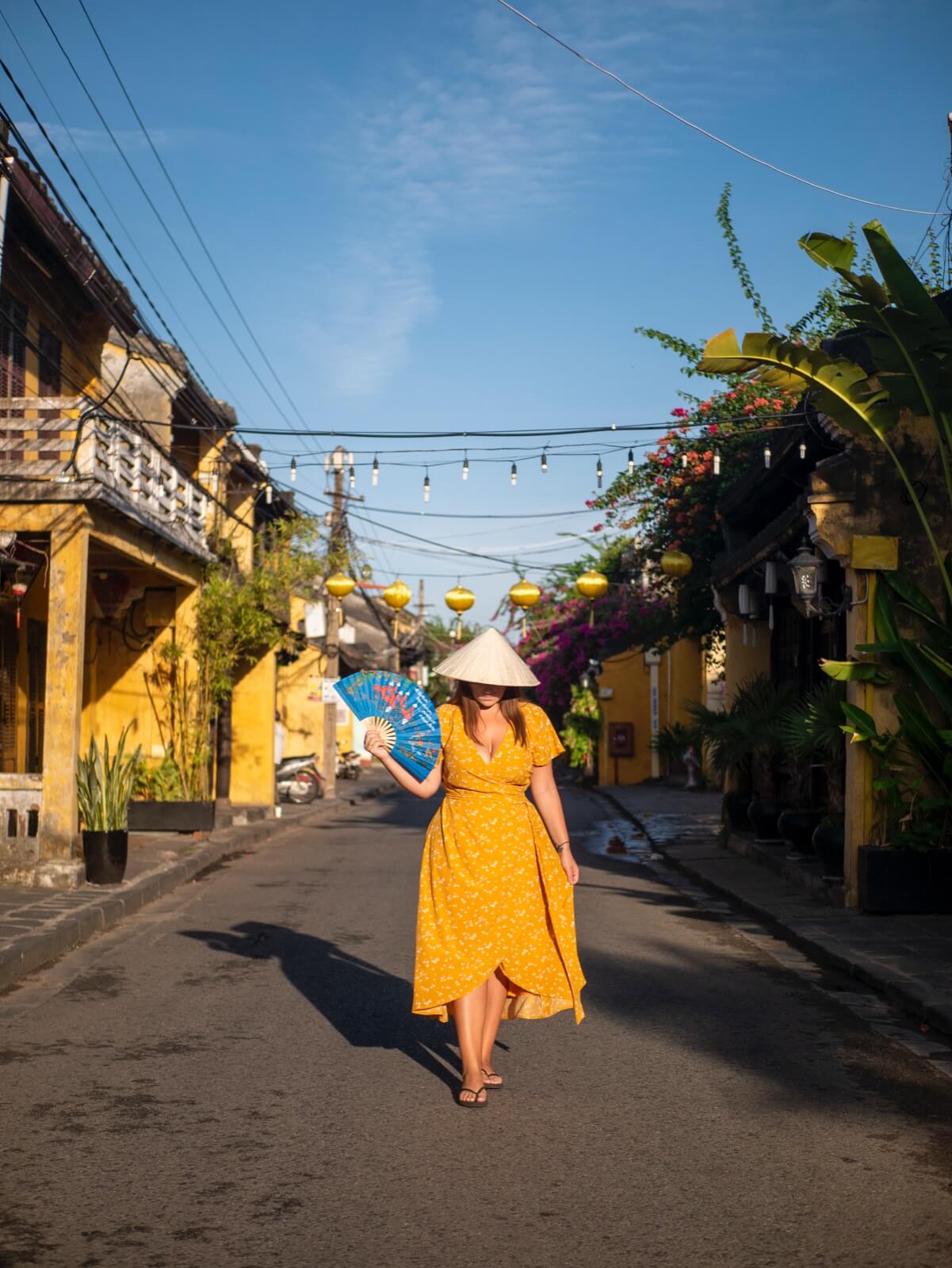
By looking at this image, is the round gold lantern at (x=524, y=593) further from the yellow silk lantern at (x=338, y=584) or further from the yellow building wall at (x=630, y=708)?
the yellow building wall at (x=630, y=708)

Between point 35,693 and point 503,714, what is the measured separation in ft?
49.0

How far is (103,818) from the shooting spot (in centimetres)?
1309

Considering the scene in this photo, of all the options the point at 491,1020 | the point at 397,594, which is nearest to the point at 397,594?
the point at 397,594

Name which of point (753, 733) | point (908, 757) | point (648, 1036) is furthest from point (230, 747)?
point (648, 1036)

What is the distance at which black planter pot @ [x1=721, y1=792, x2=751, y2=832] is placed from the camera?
59.1 feet

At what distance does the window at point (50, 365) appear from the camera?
17.7 metres

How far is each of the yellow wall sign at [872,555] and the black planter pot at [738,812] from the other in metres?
7.01

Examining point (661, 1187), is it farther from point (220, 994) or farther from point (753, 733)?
point (753, 733)

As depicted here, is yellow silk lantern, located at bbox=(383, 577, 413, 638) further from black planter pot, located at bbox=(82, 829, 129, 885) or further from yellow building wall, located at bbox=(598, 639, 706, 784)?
yellow building wall, located at bbox=(598, 639, 706, 784)

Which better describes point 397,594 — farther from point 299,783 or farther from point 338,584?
point 299,783

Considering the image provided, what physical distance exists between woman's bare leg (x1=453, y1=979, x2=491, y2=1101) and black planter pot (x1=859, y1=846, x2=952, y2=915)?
6.36 m

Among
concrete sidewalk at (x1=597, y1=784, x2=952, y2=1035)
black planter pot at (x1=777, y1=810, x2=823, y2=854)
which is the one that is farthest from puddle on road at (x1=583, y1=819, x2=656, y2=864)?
black planter pot at (x1=777, y1=810, x2=823, y2=854)

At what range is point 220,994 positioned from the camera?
26.6ft

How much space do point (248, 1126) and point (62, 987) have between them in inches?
141
